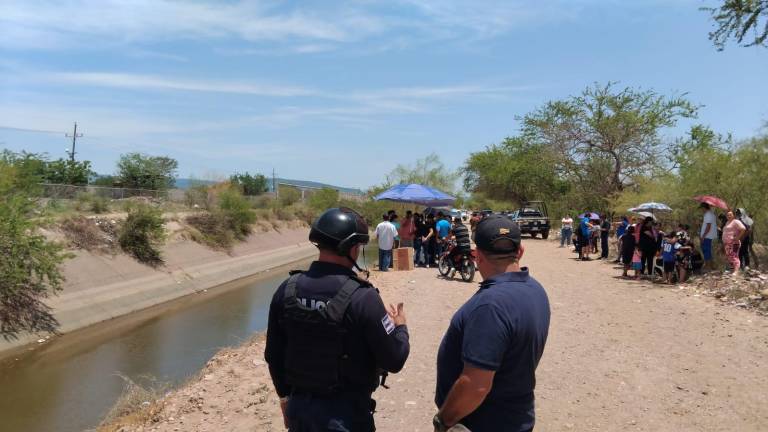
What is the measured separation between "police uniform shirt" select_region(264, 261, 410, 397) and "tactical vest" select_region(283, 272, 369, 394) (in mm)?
29

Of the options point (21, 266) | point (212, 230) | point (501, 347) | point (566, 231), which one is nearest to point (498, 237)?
point (501, 347)

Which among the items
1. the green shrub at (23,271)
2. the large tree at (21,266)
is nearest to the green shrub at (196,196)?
the large tree at (21,266)

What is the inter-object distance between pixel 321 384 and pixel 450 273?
13.4 meters

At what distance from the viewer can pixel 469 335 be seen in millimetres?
2551

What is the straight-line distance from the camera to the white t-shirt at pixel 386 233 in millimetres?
16094

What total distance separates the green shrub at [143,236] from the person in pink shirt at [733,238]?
19.9m

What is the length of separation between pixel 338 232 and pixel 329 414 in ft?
2.81

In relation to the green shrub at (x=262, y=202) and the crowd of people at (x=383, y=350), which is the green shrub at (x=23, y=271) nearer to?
the crowd of people at (x=383, y=350)

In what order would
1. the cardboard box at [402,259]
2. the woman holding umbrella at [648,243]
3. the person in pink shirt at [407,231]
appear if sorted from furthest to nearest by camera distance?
the person in pink shirt at [407,231] → the cardboard box at [402,259] → the woman holding umbrella at [648,243]

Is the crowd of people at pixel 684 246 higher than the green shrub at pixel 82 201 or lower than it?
higher

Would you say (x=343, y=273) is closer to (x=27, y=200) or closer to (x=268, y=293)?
(x=27, y=200)

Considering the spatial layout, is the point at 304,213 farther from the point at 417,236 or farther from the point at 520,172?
the point at 417,236

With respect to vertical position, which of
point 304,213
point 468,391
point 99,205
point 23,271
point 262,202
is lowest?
point 304,213

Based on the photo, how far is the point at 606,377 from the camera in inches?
273
